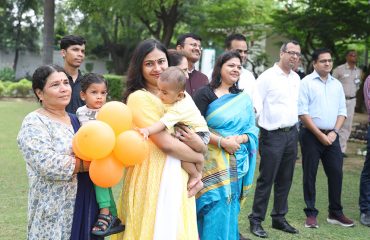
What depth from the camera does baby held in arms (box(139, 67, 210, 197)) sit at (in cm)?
290

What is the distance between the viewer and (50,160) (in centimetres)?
265

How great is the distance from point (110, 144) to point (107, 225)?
510mm

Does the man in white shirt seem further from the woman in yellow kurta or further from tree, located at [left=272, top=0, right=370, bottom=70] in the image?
tree, located at [left=272, top=0, right=370, bottom=70]

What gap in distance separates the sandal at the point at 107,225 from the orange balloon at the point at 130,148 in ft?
1.17

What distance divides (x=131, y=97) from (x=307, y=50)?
44.9 ft

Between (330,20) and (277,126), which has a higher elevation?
(330,20)

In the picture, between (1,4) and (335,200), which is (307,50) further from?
(1,4)

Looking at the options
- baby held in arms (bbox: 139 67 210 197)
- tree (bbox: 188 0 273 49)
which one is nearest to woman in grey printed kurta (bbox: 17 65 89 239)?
baby held in arms (bbox: 139 67 210 197)

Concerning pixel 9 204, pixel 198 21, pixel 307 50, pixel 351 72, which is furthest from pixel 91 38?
pixel 9 204

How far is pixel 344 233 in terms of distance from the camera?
5.34m

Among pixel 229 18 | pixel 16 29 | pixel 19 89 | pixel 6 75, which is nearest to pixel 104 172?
pixel 229 18

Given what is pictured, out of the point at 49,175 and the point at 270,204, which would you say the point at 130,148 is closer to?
the point at 49,175

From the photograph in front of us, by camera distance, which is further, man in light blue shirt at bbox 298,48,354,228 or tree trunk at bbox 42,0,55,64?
tree trunk at bbox 42,0,55,64

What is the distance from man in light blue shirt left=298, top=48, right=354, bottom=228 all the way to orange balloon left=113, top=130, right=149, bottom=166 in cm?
312
